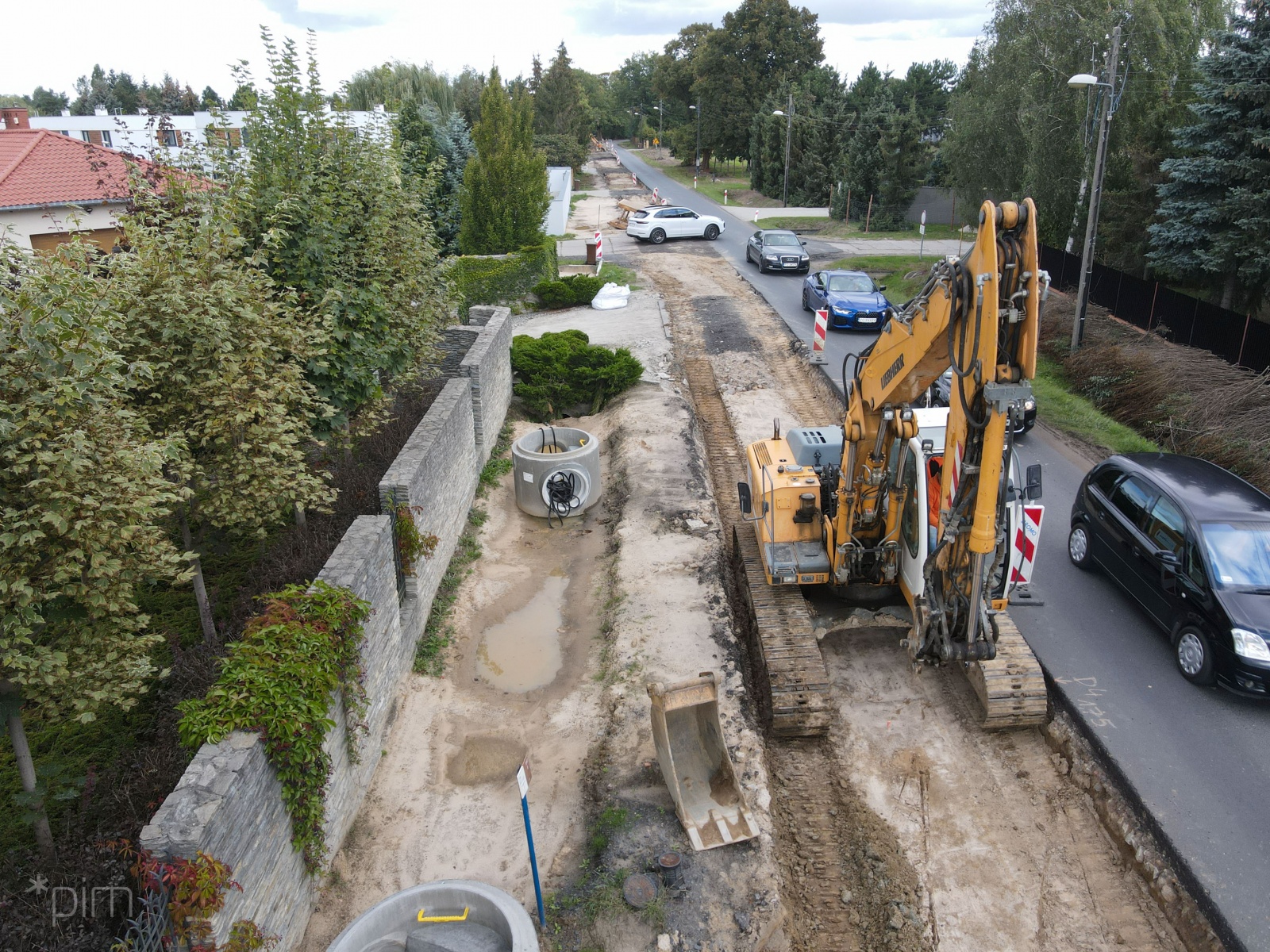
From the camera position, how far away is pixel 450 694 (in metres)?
9.21

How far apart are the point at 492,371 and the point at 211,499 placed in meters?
7.81

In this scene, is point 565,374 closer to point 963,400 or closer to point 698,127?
point 963,400

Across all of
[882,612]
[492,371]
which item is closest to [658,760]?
[882,612]

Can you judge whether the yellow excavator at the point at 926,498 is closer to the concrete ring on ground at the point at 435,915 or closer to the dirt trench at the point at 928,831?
the dirt trench at the point at 928,831

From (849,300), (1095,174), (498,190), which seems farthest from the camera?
(498,190)

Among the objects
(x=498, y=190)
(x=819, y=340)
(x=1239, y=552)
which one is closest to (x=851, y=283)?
(x=819, y=340)

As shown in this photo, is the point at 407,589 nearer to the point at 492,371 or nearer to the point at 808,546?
the point at 808,546

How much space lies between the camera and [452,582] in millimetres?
11086

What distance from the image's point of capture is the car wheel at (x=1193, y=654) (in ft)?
28.2

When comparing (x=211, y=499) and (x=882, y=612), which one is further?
(x=882, y=612)

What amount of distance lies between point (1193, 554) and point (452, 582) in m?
8.33

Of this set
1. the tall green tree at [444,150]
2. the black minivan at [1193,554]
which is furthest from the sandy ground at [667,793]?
the tall green tree at [444,150]

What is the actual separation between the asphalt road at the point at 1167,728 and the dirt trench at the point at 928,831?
1.65 feet

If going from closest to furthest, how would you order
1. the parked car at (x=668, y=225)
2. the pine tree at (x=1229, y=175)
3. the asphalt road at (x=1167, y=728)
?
the asphalt road at (x=1167, y=728) → the pine tree at (x=1229, y=175) → the parked car at (x=668, y=225)
